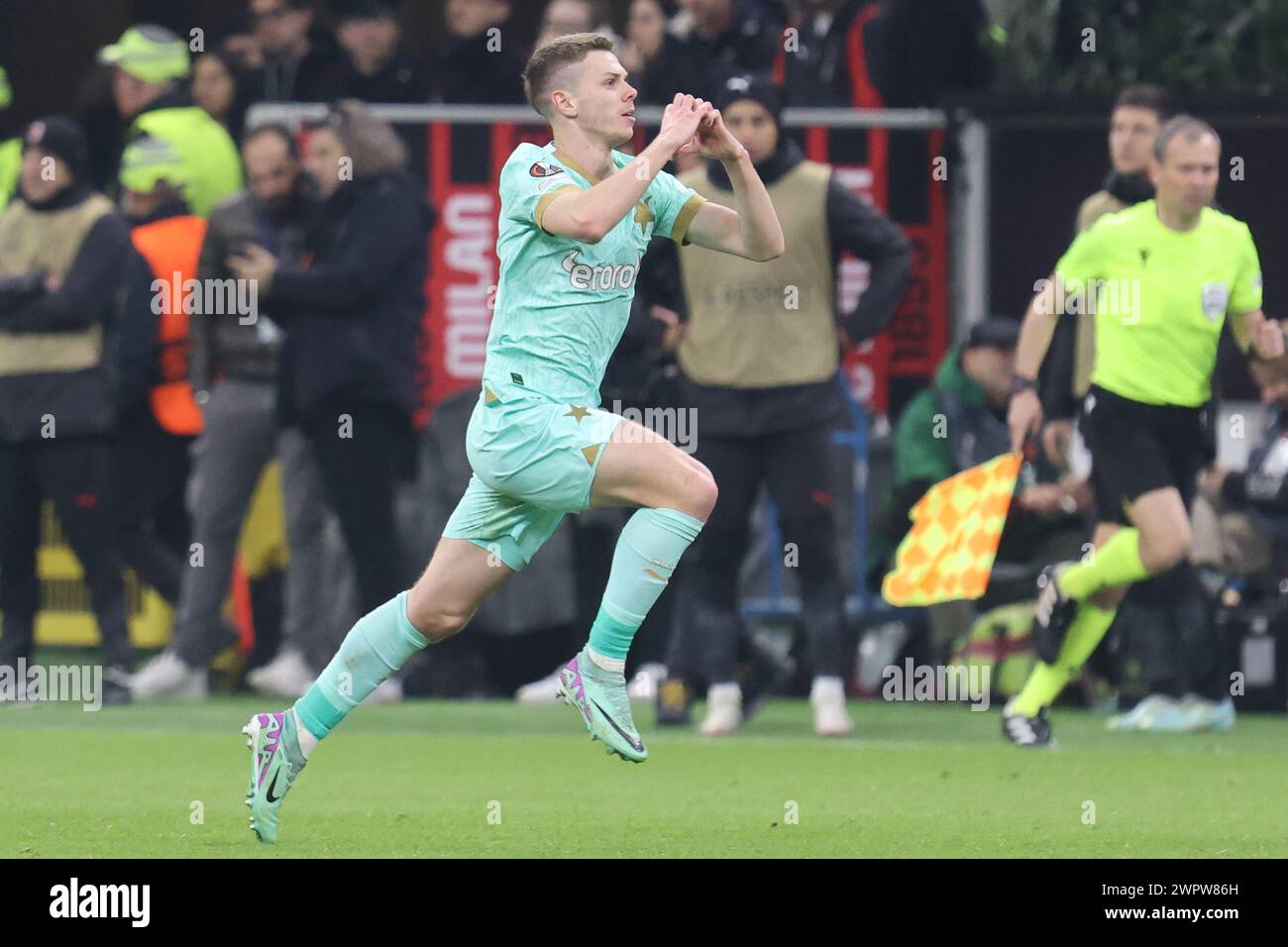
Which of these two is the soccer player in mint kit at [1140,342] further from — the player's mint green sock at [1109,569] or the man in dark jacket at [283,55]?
the man in dark jacket at [283,55]

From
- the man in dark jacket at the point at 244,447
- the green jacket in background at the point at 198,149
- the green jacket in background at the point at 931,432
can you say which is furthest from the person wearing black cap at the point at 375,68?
the green jacket in background at the point at 931,432

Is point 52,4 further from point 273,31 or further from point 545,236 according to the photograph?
point 545,236

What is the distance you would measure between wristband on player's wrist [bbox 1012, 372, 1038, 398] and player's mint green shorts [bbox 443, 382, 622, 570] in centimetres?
322

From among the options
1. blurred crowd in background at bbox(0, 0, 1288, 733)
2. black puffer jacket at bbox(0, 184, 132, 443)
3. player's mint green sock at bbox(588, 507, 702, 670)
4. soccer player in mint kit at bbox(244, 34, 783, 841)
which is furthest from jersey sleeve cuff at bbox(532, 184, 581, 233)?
black puffer jacket at bbox(0, 184, 132, 443)

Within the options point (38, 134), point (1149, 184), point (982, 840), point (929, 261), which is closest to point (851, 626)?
point (929, 261)

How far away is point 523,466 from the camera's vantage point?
7.52 meters

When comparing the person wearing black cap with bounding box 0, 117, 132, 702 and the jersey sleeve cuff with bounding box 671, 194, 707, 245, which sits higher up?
the jersey sleeve cuff with bounding box 671, 194, 707, 245

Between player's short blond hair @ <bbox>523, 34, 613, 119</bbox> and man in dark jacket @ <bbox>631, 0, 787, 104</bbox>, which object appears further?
man in dark jacket @ <bbox>631, 0, 787, 104</bbox>

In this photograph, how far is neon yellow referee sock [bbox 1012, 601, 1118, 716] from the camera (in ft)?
35.2

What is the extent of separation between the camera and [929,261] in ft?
44.2

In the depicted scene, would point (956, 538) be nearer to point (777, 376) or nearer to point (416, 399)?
point (777, 376)

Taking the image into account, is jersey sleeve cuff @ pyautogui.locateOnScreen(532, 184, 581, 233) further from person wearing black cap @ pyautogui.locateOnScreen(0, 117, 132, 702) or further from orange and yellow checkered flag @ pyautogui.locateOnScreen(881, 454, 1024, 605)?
person wearing black cap @ pyautogui.locateOnScreen(0, 117, 132, 702)

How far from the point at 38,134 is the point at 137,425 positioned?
1502 millimetres

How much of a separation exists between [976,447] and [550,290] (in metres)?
5.37
